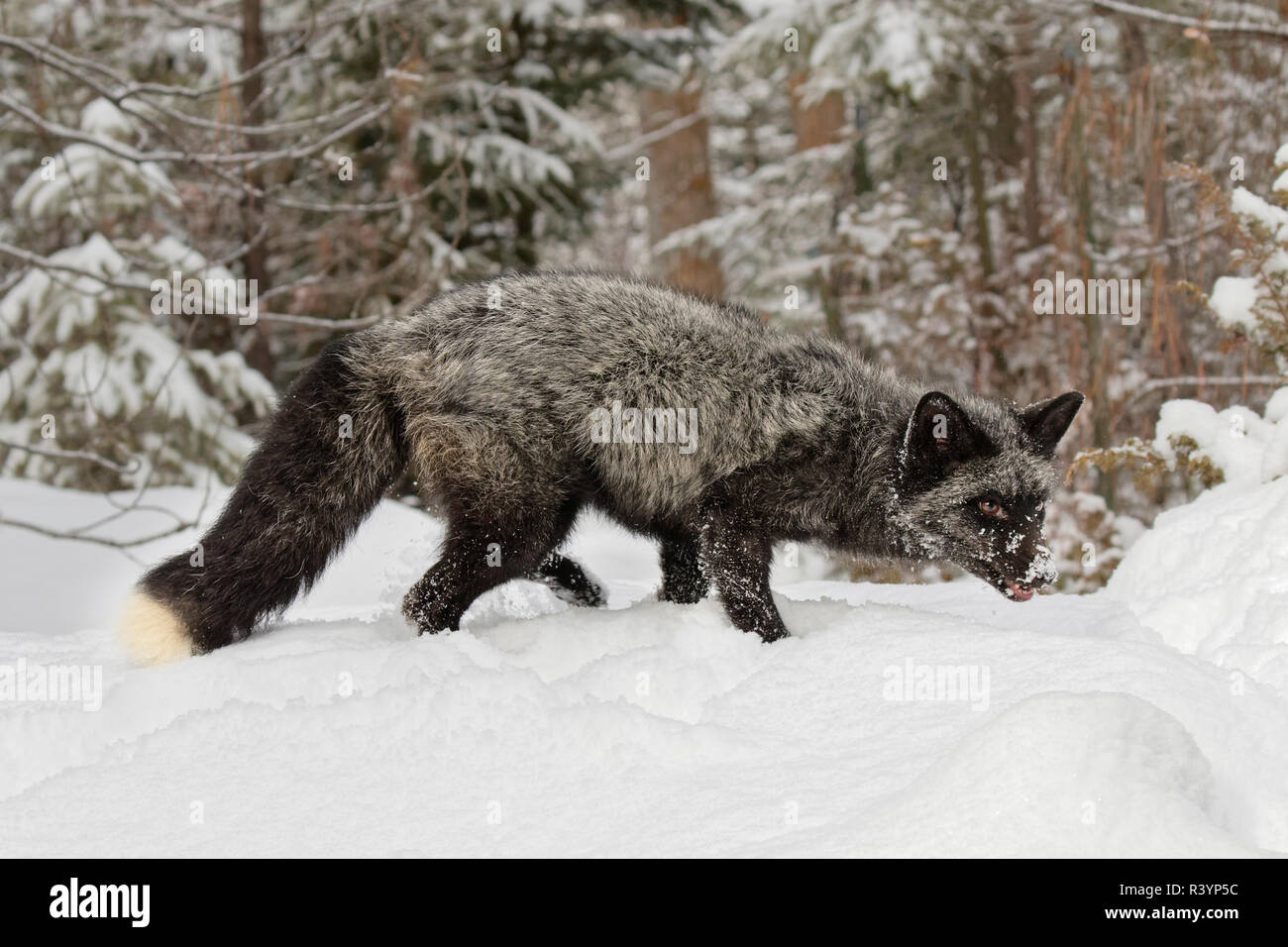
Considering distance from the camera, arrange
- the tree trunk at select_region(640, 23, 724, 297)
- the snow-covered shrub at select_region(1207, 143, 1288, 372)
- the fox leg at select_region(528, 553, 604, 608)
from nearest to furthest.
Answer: the fox leg at select_region(528, 553, 604, 608) < the snow-covered shrub at select_region(1207, 143, 1288, 372) < the tree trunk at select_region(640, 23, 724, 297)

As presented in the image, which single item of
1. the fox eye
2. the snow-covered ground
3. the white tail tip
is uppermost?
the fox eye

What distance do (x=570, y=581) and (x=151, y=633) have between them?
7.02 ft

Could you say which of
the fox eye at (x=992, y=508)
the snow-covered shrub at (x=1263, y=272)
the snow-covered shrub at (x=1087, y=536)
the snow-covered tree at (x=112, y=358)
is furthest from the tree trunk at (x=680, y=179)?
the fox eye at (x=992, y=508)

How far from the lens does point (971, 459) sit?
18.3ft

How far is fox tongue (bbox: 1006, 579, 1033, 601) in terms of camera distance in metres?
5.45

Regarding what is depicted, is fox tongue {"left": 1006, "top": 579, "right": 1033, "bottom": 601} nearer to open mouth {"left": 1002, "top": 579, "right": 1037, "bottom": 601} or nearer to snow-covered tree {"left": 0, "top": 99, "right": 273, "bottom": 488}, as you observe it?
open mouth {"left": 1002, "top": 579, "right": 1037, "bottom": 601}

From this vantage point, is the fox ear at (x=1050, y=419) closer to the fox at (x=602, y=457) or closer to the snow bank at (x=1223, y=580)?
the fox at (x=602, y=457)

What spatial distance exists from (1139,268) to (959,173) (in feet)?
9.98

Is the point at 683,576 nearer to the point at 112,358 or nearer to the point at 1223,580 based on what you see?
the point at 1223,580

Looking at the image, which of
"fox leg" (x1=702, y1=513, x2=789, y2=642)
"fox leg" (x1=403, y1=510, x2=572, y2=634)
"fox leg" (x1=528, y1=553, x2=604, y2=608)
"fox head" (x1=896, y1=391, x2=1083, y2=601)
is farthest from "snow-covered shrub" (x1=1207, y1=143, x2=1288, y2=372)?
"fox leg" (x1=403, y1=510, x2=572, y2=634)

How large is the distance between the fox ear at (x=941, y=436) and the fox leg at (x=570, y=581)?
1817 mm

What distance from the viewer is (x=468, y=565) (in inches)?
207

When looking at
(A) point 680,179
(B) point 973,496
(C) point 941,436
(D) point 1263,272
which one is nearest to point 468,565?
A: (C) point 941,436

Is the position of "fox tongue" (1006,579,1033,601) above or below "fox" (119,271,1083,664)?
below
